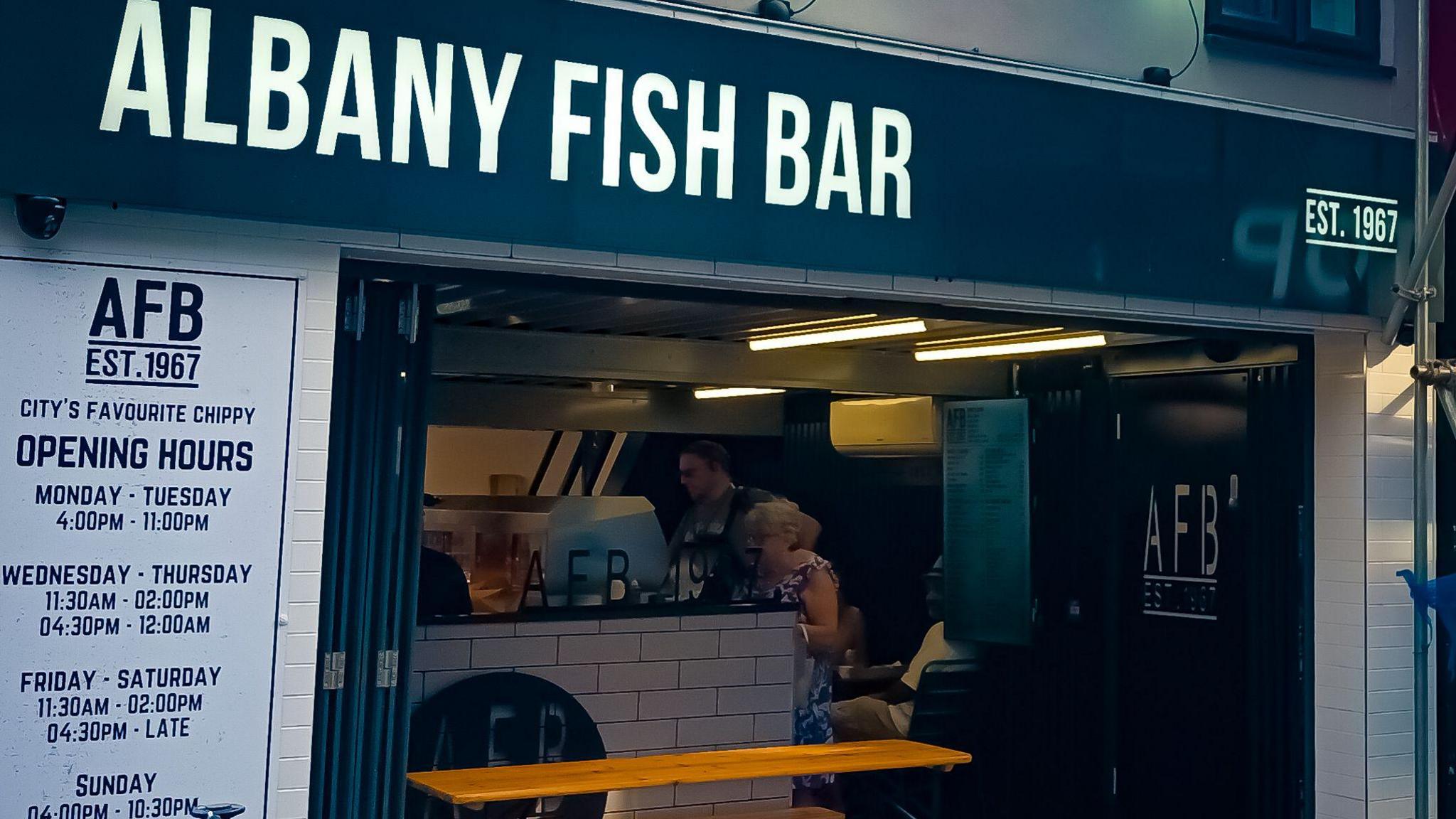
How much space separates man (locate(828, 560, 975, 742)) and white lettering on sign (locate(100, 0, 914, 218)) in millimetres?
3831

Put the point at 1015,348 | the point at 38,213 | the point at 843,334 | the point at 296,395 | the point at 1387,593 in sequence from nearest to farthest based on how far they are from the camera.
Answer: the point at 38,213, the point at 296,395, the point at 1387,593, the point at 843,334, the point at 1015,348

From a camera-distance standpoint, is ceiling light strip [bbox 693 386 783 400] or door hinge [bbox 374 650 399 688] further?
ceiling light strip [bbox 693 386 783 400]

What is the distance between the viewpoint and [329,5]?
4199 millimetres

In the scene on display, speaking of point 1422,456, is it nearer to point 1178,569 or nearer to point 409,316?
point 1178,569

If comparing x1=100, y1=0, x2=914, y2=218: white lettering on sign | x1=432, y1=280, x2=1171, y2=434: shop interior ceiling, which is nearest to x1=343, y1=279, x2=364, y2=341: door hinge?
x1=100, y1=0, x2=914, y2=218: white lettering on sign

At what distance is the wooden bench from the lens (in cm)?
545

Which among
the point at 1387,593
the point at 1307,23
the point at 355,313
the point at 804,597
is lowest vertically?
the point at 804,597

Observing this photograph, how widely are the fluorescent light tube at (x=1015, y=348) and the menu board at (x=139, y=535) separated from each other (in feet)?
13.2

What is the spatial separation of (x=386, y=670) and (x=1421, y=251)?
4.03 meters

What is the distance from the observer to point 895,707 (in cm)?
859

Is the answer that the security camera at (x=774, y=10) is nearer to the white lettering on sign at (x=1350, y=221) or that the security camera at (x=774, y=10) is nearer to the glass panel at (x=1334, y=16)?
the white lettering on sign at (x=1350, y=221)

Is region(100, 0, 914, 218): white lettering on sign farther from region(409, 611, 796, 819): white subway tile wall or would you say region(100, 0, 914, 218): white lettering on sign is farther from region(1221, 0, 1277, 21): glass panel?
region(409, 611, 796, 819): white subway tile wall

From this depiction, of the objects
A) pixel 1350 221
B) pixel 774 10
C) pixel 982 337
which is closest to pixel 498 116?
pixel 774 10

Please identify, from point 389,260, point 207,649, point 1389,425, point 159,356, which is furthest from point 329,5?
point 1389,425
